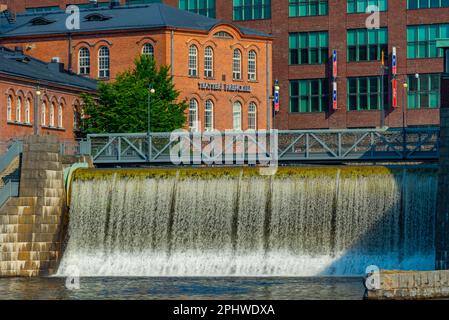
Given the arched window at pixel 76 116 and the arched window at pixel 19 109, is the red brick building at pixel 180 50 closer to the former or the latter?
the arched window at pixel 76 116

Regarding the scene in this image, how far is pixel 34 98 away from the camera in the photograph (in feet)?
317

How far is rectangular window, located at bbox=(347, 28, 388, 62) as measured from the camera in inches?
4973

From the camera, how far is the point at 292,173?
69625 mm

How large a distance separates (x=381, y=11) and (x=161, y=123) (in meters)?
35.0

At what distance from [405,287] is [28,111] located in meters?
53.7

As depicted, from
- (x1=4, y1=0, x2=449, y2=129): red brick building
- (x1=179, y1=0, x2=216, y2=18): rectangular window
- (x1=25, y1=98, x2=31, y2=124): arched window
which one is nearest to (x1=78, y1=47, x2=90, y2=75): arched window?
(x1=179, y1=0, x2=216, y2=18): rectangular window

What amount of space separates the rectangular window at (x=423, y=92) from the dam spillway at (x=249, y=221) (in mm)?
58070

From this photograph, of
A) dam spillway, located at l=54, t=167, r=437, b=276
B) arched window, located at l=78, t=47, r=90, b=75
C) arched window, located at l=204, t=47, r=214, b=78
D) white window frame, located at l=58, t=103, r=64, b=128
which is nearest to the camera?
dam spillway, located at l=54, t=167, r=437, b=276

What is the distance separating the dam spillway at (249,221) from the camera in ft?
221

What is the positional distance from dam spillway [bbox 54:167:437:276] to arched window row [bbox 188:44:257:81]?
43364 mm

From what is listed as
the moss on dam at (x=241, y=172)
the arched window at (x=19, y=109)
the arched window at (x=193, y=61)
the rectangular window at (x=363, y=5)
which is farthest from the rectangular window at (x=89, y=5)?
the moss on dam at (x=241, y=172)

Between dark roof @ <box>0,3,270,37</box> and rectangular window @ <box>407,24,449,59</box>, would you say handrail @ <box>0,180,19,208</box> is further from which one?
rectangular window @ <box>407,24,449,59</box>
